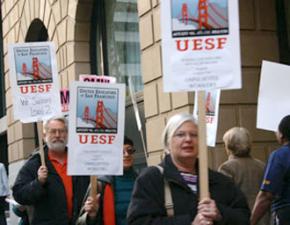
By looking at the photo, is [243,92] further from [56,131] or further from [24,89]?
[56,131]

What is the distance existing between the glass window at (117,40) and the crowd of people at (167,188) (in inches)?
165

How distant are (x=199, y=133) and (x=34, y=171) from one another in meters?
2.22

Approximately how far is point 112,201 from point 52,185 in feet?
1.66

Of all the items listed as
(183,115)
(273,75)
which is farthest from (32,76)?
(183,115)

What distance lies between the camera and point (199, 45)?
13.3ft

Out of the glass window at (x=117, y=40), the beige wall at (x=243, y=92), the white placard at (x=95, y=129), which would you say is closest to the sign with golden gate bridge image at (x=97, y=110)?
the white placard at (x=95, y=129)

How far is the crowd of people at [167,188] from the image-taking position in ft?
12.5

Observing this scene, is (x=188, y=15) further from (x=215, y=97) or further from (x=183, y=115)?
(x=215, y=97)

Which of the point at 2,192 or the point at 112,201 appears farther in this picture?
the point at 2,192

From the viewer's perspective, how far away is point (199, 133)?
3.88m

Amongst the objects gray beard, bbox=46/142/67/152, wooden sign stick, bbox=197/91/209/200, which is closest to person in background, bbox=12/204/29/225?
gray beard, bbox=46/142/67/152

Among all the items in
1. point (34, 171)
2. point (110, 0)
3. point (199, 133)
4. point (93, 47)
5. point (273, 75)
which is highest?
point (110, 0)

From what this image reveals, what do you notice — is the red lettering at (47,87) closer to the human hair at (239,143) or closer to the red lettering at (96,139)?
the red lettering at (96,139)

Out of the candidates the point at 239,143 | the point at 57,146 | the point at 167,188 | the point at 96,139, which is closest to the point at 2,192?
the point at 57,146
